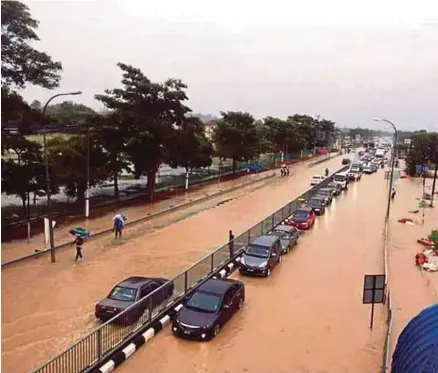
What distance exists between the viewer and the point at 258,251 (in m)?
15.8

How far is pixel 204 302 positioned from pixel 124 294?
6.11 feet

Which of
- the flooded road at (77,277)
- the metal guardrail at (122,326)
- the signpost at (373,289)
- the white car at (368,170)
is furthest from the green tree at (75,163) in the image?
the white car at (368,170)

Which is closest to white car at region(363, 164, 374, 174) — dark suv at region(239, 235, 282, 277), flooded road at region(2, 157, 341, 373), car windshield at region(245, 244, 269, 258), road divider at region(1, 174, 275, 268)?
road divider at region(1, 174, 275, 268)

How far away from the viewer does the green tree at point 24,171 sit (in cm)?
2081

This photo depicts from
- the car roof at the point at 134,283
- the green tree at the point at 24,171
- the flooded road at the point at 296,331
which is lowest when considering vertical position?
the flooded road at the point at 296,331

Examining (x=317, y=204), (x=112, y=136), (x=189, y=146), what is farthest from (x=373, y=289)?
(x=189, y=146)

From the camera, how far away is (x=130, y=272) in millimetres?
15516

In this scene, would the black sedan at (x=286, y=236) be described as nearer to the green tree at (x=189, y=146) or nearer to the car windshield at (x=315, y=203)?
the car windshield at (x=315, y=203)

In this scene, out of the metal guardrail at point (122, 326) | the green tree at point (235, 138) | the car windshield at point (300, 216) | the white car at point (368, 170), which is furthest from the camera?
the white car at point (368, 170)

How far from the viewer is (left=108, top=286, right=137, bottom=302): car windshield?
11.0 m

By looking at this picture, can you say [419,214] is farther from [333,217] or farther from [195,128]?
[195,128]

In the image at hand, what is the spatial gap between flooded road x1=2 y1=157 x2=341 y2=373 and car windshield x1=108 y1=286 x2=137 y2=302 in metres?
0.78

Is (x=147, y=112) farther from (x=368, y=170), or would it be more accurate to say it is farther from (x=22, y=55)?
(x=368, y=170)

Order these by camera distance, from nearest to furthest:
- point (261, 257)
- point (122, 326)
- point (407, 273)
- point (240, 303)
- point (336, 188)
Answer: point (122, 326)
point (240, 303)
point (261, 257)
point (407, 273)
point (336, 188)
